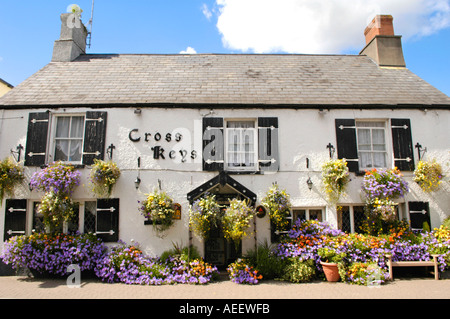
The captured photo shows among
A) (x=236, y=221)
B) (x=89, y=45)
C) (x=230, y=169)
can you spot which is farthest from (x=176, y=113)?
(x=89, y=45)

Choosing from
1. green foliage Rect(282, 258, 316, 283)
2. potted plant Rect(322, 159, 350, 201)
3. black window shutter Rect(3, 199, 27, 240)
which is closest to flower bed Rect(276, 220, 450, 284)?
green foliage Rect(282, 258, 316, 283)

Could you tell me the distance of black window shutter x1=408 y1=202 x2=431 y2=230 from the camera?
8.47m

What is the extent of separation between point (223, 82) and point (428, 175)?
681 cm

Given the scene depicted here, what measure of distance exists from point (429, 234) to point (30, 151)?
11480 mm

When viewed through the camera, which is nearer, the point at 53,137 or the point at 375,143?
the point at 53,137

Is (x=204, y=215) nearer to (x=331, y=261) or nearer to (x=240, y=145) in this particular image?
(x=240, y=145)

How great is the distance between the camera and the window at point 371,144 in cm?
909

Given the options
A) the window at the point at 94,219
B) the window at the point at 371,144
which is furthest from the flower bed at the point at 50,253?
the window at the point at 371,144

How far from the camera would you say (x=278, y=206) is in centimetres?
796

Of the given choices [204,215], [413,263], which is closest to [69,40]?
[204,215]

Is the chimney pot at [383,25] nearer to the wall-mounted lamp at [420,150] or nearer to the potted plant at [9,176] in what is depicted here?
the wall-mounted lamp at [420,150]

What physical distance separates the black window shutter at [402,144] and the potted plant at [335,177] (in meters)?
1.78

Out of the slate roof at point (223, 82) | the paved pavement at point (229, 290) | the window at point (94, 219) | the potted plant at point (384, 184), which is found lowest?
the paved pavement at point (229, 290)
